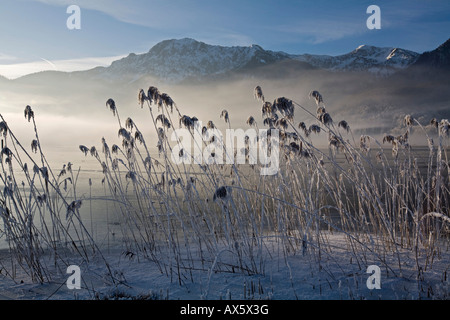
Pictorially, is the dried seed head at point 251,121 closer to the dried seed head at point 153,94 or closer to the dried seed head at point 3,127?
the dried seed head at point 153,94

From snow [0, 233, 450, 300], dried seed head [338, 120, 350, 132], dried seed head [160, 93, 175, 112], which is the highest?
dried seed head [160, 93, 175, 112]

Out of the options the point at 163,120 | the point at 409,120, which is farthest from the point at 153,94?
the point at 409,120

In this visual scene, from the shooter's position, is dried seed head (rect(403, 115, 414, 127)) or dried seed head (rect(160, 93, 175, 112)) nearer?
dried seed head (rect(160, 93, 175, 112))

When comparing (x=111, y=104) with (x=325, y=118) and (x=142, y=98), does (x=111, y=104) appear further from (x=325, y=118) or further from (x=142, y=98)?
(x=325, y=118)

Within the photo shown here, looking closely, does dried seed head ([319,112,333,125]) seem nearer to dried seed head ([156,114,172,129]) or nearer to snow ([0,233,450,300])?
snow ([0,233,450,300])

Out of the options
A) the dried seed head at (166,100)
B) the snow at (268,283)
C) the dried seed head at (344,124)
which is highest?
the dried seed head at (166,100)

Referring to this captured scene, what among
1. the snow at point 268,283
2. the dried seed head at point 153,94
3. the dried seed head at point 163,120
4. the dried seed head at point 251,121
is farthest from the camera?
the dried seed head at point 251,121

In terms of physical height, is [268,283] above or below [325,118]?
below

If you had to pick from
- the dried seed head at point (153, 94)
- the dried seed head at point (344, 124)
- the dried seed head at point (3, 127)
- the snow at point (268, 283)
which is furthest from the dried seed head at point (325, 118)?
the dried seed head at point (3, 127)

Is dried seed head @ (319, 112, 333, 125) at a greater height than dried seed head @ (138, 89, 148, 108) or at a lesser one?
lesser

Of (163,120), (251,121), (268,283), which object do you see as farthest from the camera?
(251,121)

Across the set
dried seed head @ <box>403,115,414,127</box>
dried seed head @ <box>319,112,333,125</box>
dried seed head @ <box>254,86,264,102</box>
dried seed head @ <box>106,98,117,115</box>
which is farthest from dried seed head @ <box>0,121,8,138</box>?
dried seed head @ <box>403,115,414,127</box>

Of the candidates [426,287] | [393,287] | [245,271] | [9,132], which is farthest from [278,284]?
[9,132]

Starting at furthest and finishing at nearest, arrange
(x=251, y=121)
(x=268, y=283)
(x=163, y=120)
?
(x=251, y=121)
(x=163, y=120)
(x=268, y=283)
